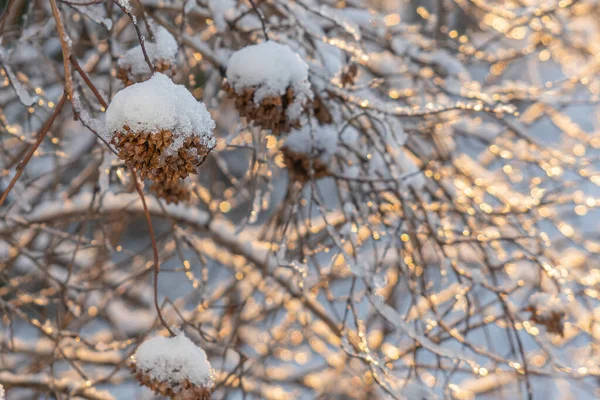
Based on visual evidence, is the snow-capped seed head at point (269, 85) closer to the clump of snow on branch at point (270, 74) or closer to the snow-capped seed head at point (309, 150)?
the clump of snow on branch at point (270, 74)

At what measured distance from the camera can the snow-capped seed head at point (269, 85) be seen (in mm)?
1222

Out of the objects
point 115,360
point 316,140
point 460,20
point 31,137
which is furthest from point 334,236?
point 460,20

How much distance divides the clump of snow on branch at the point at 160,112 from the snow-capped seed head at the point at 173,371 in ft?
1.46

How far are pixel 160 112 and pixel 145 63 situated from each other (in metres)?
0.47

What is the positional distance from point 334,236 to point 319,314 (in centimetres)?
94

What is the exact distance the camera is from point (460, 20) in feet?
15.4

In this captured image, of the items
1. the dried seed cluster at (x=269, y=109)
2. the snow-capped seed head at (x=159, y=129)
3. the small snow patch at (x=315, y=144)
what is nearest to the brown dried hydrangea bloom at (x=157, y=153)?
the snow-capped seed head at (x=159, y=129)

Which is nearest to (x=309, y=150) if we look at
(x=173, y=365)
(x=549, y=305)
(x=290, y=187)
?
(x=290, y=187)

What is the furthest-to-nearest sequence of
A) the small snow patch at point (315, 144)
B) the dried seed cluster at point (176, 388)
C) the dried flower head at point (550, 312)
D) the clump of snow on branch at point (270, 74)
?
the dried flower head at point (550, 312)
the small snow patch at point (315, 144)
the clump of snow on branch at point (270, 74)
the dried seed cluster at point (176, 388)

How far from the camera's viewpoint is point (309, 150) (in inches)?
59.9

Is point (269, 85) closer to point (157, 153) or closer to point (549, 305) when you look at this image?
point (157, 153)

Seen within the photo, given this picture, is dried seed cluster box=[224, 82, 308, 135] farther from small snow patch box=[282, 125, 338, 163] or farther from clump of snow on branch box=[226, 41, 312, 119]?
small snow patch box=[282, 125, 338, 163]

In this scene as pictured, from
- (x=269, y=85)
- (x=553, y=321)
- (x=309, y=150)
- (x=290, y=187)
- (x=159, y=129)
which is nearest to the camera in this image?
(x=159, y=129)

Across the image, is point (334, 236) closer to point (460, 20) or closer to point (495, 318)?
point (495, 318)
